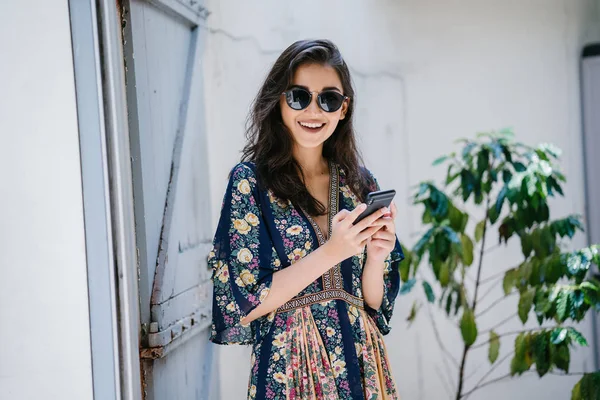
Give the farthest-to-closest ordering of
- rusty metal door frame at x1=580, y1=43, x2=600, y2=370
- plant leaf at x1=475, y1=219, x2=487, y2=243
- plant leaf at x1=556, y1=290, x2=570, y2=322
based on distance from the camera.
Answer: rusty metal door frame at x1=580, y1=43, x2=600, y2=370
plant leaf at x1=475, y1=219, x2=487, y2=243
plant leaf at x1=556, y1=290, x2=570, y2=322

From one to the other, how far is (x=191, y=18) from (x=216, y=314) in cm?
126

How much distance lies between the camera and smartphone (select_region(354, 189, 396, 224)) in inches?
71.1

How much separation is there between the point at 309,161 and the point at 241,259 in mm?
387

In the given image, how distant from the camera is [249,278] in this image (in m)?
1.91

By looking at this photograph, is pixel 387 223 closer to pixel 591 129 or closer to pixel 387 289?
pixel 387 289

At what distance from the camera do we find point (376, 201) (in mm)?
1821

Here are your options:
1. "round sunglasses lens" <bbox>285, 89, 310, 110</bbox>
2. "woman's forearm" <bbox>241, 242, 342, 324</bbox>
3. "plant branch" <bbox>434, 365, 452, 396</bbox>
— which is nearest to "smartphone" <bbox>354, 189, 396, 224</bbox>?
"woman's forearm" <bbox>241, 242, 342, 324</bbox>

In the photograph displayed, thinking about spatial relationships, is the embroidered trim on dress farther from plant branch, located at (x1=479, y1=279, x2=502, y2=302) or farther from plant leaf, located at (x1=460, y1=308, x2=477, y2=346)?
plant branch, located at (x1=479, y1=279, x2=502, y2=302)

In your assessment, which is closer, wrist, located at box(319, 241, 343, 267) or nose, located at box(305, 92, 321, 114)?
wrist, located at box(319, 241, 343, 267)

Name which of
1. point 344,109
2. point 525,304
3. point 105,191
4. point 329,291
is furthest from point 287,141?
point 525,304

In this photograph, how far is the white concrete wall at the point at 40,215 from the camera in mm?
2139

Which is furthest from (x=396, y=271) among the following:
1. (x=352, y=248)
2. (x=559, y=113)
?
(x=559, y=113)

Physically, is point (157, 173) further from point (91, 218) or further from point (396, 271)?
point (396, 271)

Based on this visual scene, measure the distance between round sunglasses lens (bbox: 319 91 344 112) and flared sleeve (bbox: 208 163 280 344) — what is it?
0.26 m
